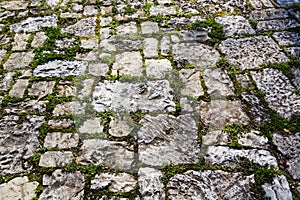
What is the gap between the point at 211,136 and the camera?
2.45m

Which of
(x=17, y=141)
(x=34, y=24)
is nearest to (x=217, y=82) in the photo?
(x=17, y=141)

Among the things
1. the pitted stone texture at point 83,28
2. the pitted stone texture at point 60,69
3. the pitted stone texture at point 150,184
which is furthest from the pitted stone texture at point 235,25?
the pitted stone texture at point 150,184

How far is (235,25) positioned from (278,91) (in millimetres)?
1060

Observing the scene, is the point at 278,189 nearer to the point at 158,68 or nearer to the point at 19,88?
the point at 158,68

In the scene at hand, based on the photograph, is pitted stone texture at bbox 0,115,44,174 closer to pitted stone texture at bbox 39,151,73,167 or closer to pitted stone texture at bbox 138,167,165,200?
pitted stone texture at bbox 39,151,73,167

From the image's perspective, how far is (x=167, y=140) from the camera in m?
2.43

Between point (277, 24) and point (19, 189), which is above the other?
point (277, 24)

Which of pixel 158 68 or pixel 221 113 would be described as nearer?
pixel 221 113

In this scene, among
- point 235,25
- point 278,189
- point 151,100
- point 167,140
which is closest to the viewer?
point 278,189

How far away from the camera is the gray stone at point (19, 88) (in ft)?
9.30

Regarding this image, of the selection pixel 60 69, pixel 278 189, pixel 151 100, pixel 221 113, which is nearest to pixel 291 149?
pixel 278 189

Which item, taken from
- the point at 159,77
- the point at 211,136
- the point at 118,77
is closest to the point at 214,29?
the point at 159,77

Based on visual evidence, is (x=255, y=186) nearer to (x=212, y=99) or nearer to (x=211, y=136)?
A: (x=211, y=136)

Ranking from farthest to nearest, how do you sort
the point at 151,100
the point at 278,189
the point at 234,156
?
1. the point at 151,100
2. the point at 234,156
3. the point at 278,189
